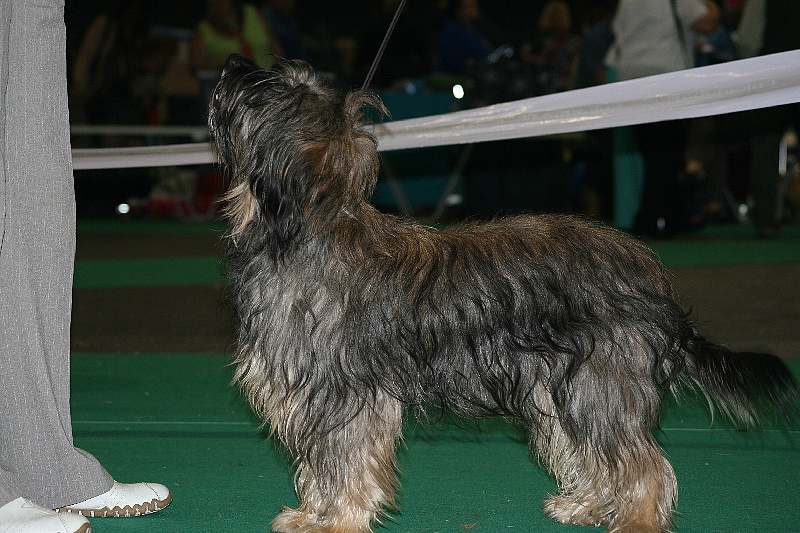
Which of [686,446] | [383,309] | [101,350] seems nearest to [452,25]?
[101,350]

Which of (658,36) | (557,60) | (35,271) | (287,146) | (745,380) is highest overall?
(658,36)

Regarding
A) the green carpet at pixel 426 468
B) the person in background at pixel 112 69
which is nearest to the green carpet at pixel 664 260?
the green carpet at pixel 426 468

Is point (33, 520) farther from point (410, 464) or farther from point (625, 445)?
point (625, 445)

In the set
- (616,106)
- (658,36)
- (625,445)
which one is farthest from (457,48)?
(625,445)

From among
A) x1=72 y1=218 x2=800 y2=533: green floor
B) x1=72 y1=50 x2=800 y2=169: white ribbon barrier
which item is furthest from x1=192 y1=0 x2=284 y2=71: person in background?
x1=72 y1=218 x2=800 y2=533: green floor

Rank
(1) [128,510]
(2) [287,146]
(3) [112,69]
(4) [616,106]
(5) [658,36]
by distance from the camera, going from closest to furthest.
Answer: (2) [287,146]
(1) [128,510]
(4) [616,106]
(5) [658,36]
(3) [112,69]

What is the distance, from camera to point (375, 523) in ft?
10.7

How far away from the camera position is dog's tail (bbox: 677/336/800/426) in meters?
3.04

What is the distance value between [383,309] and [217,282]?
5822 millimetres

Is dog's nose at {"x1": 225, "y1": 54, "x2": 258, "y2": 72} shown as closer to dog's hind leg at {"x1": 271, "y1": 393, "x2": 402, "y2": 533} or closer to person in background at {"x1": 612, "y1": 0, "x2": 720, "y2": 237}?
dog's hind leg at {"x1": 271, "y1": 393, "x2": 402, "y2": 533}

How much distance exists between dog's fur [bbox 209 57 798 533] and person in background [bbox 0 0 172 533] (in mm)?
501

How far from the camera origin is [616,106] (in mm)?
4527

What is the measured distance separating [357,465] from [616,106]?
7.48 feet

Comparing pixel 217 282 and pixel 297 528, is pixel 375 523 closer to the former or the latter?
pixel 297 528
